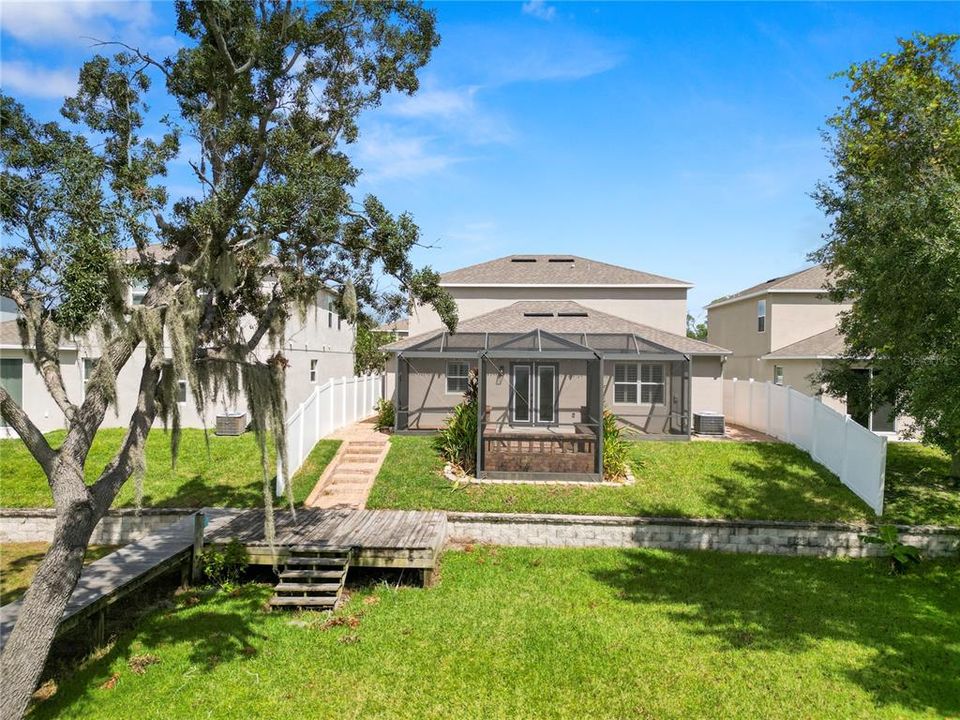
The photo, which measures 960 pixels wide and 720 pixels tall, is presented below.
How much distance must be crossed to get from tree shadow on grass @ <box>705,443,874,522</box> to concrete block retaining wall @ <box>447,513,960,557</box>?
1.05 ft

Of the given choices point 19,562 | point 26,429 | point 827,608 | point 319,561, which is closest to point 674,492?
point 827,608

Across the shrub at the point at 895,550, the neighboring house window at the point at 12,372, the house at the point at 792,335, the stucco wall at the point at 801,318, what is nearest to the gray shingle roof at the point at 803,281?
the house at the point at 792,335

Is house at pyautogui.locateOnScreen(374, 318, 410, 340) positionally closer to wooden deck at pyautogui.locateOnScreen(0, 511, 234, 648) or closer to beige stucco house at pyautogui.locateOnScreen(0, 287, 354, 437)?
beige stucco house at pyautogui.locateOnScreen(0, 287, 354, 437)

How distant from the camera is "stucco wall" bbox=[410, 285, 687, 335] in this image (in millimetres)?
22672

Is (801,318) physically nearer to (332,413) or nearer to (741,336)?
(741,336)

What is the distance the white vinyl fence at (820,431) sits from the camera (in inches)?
440

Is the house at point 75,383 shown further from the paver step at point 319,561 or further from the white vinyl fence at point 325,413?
the paver step at point 319,561

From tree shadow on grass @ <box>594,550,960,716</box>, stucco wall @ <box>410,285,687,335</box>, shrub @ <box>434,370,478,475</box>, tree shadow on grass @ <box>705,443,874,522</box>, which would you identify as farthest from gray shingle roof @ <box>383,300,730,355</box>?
tree shadow on grass @ <box>594,550,960,716</box>

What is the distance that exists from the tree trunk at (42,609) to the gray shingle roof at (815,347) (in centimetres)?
1922

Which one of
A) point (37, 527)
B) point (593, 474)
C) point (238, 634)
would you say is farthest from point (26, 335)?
point (593, 474)

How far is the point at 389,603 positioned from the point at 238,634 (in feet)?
6.94

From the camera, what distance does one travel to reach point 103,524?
10.8 meters

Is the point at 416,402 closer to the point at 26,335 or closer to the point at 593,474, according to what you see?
the point at 593,474

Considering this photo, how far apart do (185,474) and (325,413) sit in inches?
148
